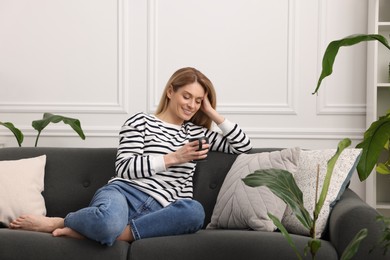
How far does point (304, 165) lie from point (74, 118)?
67.2 inches

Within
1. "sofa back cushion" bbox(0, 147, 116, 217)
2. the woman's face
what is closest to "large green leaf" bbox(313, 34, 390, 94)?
the woman's face

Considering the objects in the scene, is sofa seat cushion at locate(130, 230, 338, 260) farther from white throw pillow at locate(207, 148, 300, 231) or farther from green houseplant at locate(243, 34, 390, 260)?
green houseplant at locate(243, 34, 390, 260)

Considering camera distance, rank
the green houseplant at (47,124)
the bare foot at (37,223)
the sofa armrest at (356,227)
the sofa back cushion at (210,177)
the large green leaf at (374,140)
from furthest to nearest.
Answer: the green houseplant at (47,124) → the sofa back cushion at (210,177) → the bare foot at (37,223) → the sofa armrest at (356,227) → the large green leaf at (374,140)

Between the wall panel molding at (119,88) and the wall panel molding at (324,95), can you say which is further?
the wall panel molding at (119,88)

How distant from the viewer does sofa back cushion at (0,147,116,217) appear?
3.00 m

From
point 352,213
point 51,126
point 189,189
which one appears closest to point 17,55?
point 51,126

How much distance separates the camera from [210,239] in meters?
2.46

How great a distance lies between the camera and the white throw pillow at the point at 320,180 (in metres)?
2.66

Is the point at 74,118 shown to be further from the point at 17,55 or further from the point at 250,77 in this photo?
the point at 250,77

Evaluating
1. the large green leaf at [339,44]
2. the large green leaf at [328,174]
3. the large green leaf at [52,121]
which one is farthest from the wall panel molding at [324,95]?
the large green leaf at [328,174]

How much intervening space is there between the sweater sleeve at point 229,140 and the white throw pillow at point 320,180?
30 centimetres

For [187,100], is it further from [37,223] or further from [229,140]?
[37,223]

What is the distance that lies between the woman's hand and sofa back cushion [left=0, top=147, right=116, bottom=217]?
1.11ft

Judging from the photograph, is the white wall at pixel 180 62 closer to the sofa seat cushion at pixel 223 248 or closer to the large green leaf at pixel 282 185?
the sofa seat cushion at pixel 223 248
